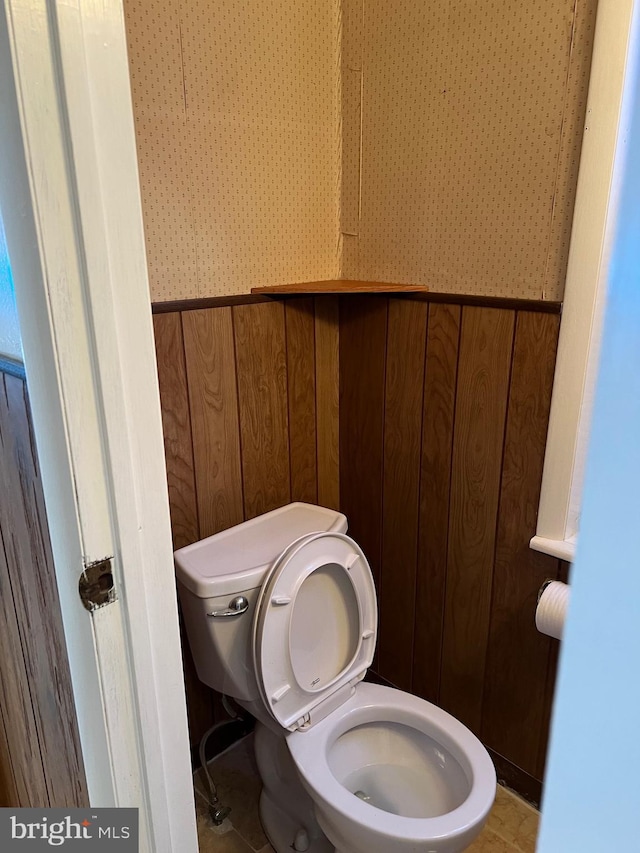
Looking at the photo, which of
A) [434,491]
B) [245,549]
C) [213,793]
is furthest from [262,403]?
[213,793]

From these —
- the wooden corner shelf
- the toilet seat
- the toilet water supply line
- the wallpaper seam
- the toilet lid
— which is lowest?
the toilet water supply line

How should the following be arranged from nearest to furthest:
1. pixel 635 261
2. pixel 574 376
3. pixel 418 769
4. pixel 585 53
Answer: pixel 635 261, pixel 585 53, pixel 574 376, pixel 418 769

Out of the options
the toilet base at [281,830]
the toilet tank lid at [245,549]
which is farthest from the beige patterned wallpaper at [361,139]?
the toilet base at [281,830]

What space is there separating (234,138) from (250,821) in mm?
1725

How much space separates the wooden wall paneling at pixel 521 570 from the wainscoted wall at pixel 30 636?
3.46 ft

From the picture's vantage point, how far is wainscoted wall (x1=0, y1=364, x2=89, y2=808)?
0.84m

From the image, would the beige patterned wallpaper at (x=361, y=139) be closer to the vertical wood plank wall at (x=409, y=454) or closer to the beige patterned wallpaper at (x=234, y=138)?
the beige patterned wallpaper at (x=234, y=138)

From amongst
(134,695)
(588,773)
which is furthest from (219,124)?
(588,773)

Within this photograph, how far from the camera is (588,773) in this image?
0.35 meters

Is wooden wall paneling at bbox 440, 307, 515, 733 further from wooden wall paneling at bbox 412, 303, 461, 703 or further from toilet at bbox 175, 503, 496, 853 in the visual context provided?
toilet at bbox 175, 503, 496, 853

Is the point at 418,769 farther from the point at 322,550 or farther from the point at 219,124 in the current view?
the point at 219,124

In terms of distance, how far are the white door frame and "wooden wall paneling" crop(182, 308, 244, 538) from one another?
2.35ft

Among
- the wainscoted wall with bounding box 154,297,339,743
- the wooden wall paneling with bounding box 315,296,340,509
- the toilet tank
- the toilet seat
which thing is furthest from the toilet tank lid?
the toilet seat

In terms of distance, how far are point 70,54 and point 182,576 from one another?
39.4 inches
